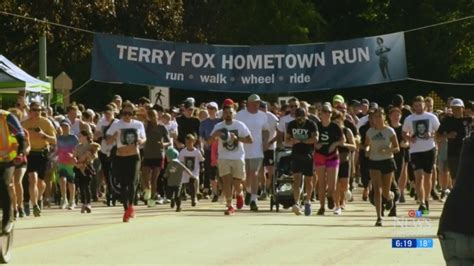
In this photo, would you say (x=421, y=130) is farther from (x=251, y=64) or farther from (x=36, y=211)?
(x=251, y=64)

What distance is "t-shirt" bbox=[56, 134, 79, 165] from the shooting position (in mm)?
25406

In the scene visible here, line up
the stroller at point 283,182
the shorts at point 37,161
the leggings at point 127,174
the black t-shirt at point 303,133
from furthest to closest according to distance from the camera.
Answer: the stroller at point 283,182, the shorts at point 37,161, the black t-shirt at point 303,133, the leggings at point 127,174

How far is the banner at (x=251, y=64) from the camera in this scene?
32.1m

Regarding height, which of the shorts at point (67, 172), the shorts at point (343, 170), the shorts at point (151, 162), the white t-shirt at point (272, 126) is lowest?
the shorts at point (343, 170)

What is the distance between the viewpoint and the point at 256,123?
2472cm

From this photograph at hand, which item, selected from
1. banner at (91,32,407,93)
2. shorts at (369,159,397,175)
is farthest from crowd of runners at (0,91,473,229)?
banner at (91,32,407,93)

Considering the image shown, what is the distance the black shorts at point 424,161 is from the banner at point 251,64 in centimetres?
856

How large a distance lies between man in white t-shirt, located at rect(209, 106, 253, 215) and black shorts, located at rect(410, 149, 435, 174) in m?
2.80

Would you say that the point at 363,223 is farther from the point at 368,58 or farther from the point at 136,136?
the point at 368,58

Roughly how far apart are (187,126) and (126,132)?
24.7ft

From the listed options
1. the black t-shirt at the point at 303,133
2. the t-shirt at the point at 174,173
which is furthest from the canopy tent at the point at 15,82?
the black t-shirt at the point at 303,133

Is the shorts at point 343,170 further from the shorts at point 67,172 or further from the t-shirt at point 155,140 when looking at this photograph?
the shorts at point 67,172

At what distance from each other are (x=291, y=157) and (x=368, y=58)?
9.41 meters

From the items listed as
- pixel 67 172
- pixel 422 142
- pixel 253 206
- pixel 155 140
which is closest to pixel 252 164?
pixel 253 206
